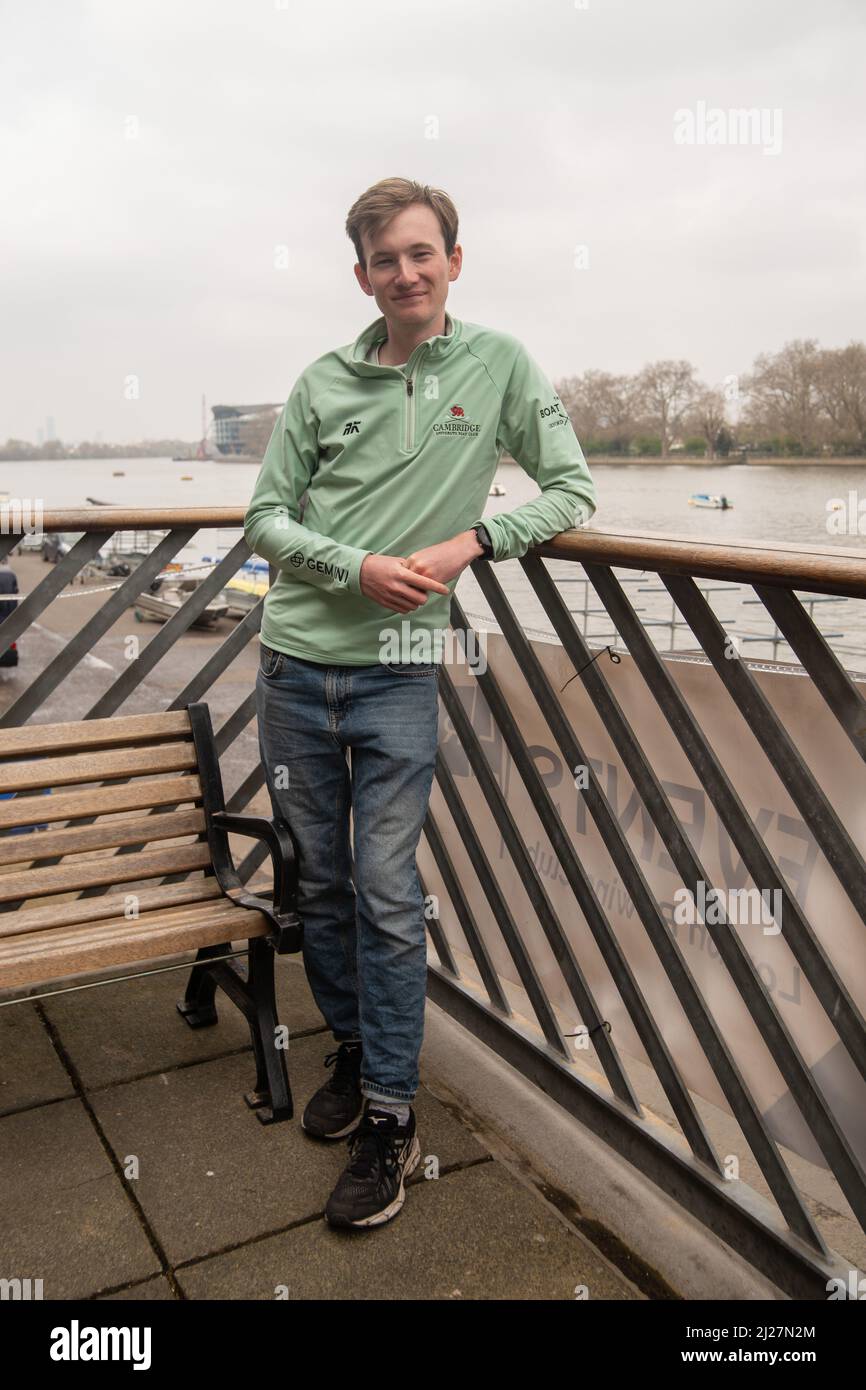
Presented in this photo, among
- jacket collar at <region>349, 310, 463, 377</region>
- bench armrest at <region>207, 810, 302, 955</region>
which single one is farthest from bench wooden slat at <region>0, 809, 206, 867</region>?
jacket collar at <region>349, 310, 463, 377</region>

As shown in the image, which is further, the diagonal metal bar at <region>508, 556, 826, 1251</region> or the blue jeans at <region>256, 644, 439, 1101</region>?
the blue jeans at <region>256, 644, 439, 1101</region>

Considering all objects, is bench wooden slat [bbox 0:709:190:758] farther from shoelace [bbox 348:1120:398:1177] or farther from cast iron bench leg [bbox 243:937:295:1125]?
shoelace [bbox 348:1120:398:1177]

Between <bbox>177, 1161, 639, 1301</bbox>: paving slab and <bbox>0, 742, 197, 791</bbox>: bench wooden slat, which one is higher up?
<bbox>0, 742, 197, 791</bbox>: bench wooden slat

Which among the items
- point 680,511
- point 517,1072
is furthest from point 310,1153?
point 680,511

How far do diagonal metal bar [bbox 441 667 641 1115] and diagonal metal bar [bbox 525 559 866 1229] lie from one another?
18.7 inches

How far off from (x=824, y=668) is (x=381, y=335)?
1.19 meters

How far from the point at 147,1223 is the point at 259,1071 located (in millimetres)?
474

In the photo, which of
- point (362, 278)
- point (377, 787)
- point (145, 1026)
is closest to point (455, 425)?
point (362, 278)

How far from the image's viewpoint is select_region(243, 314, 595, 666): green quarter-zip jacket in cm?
209

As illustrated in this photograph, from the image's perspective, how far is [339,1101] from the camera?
2.40 m

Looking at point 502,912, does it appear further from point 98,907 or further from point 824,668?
point 824,668

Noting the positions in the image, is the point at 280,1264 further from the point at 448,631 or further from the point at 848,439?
the point at 848,439

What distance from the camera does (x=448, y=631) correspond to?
103 inches

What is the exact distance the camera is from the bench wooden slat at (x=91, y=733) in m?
2.60
